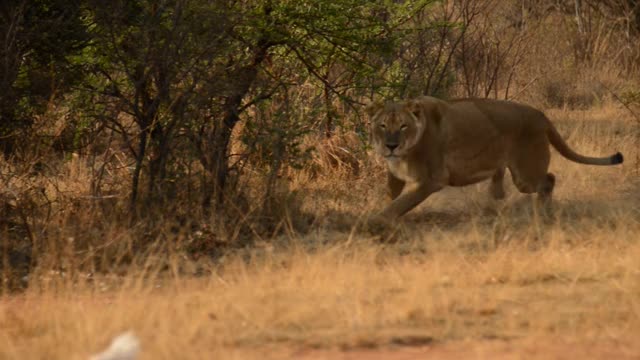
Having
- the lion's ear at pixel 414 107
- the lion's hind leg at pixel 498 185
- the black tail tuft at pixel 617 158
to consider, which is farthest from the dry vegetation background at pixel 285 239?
the lion's ear at pixel 414 107

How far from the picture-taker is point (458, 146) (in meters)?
9.69

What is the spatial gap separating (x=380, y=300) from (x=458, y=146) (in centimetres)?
330

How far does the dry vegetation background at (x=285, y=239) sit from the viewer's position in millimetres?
5925

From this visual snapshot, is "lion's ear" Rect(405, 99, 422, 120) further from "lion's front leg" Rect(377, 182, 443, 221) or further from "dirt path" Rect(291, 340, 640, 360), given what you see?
"dirt path" Rect(291, 340, 640, 360)

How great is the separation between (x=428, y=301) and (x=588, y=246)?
6.56ft

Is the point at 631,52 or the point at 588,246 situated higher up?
the point at 631,52

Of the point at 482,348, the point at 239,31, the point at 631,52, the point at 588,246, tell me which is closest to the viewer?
the point at 482,348

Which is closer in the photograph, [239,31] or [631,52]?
[239,31]

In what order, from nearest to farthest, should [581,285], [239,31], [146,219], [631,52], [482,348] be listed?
1. [482,348]
2. [581,285]
3. [146,219]
4. [239,31]
5. [631,52]

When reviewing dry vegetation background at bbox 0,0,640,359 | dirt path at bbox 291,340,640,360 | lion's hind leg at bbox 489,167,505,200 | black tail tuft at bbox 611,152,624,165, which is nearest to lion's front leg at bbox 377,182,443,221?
dry vegetation background at bbox 0,0,640,359

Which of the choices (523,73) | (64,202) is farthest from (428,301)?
(523,73)

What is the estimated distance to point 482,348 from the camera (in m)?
5.53

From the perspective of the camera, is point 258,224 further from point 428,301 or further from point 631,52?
point 631,52

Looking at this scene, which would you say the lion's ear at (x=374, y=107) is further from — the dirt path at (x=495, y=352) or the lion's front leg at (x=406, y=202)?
the dirt path at (x=495, y=352)
